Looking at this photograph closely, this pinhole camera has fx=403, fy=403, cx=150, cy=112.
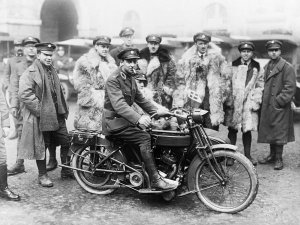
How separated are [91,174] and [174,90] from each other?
1866mm

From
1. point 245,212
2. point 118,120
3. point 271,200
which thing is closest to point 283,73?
point 271,200

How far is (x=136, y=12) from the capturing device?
22.1 metres

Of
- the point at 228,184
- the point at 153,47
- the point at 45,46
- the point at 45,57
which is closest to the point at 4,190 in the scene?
the point at 45,57

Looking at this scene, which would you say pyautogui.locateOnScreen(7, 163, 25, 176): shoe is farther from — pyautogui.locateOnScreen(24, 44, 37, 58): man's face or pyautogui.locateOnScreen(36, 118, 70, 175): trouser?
pyautogui.locateOnScreen(24, 44, 37, 58): man's face

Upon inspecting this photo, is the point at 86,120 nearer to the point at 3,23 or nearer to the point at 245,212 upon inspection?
the point at 245,212

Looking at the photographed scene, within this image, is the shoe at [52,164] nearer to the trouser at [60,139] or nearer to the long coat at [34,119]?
the trouser at [60,139]

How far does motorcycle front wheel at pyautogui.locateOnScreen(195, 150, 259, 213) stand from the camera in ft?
13.8

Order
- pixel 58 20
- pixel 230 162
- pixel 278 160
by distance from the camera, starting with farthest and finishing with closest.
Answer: pixel 58 20
pixel 278 160
pixel 230 162

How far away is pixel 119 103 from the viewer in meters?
4.34

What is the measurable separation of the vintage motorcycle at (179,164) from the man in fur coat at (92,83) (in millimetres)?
805

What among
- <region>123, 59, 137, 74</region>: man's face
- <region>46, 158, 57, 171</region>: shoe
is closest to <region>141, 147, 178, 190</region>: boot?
<region>123, 59, 137, 74</region>: man's face

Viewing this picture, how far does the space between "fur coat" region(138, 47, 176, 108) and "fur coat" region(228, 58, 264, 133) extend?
978 millimetres

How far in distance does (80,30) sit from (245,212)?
62.0 feet

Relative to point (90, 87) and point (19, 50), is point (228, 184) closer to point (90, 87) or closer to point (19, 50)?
point (90, 87)
